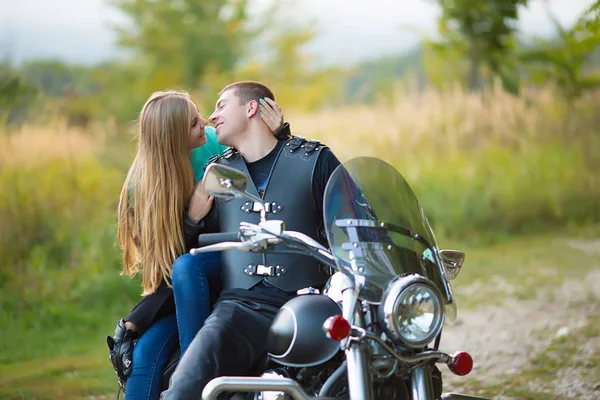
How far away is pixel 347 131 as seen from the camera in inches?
469

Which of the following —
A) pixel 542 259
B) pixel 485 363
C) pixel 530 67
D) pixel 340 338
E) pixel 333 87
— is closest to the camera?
pixel 340 338

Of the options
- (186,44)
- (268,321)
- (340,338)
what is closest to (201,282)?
(268,321)

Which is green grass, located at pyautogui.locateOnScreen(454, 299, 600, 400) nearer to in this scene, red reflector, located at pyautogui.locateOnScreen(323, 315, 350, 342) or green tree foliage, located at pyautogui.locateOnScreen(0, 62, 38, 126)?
red reflector, located at pyautogui.locateOnScreen(323, 315, 350, 342)

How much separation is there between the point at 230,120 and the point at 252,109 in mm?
98

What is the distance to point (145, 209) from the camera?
3430mm

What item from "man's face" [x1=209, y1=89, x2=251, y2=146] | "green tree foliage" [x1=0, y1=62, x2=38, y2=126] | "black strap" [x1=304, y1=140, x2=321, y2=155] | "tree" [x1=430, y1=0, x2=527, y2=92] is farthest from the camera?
"tree" [x1=430, y1=0, x2=527, y2=92]

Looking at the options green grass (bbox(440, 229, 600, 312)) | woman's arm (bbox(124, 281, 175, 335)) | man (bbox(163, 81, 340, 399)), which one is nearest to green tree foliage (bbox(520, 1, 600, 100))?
green grass (bbox(440, 229, 600, 312))

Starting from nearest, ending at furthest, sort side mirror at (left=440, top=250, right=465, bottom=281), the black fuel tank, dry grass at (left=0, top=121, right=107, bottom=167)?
1. the black fuel tank
2. side mirror at (left=440, top=250, right=465, bottom=281)
3. dry grass at (left=0, top=121, right=107, bottom=167)

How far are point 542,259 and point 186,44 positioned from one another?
5.33 meters

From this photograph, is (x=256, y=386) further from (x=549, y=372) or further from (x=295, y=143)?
(x=549, y=372)

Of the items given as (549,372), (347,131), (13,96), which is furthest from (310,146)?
(347,131)

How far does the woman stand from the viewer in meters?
3.29

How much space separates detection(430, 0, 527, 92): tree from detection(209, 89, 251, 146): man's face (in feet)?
30.1

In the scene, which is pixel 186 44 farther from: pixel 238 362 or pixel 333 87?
pixel 238 362
